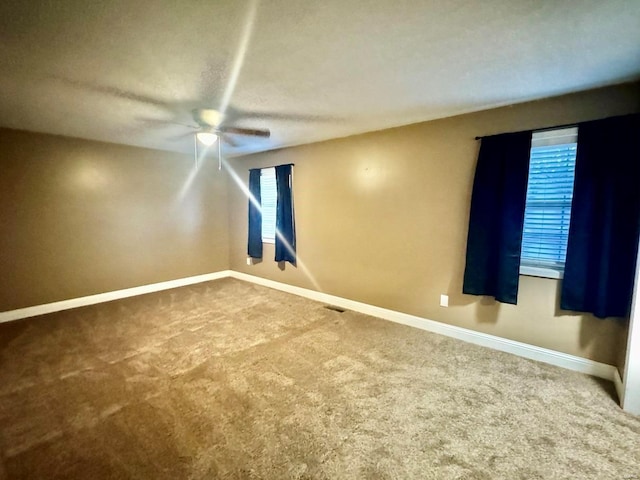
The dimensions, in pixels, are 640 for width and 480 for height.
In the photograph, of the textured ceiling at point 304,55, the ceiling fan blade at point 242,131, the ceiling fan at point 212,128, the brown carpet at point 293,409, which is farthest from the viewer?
the ceiling fan blade at point 242,131

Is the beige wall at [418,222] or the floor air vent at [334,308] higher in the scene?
the beige wall at [418,222]

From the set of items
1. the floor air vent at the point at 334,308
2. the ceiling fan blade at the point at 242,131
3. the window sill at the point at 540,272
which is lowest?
the floor air vent at the point at 334,308

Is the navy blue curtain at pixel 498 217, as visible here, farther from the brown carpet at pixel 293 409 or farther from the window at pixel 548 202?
the brown carpet at pixel 293 409

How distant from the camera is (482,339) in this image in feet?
10.0

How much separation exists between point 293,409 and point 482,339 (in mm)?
2064

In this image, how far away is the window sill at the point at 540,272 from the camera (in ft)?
8.60

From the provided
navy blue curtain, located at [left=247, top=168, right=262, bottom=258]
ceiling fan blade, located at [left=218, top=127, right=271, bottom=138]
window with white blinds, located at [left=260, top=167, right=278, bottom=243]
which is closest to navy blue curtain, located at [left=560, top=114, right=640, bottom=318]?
ceiling fan blade, located at [left=218, top=127, right=271, bottom=138]

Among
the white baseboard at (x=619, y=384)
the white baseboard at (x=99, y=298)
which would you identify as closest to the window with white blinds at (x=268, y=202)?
the white baseboard at (x=99, y=298)

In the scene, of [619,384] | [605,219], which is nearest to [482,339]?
[619,384]

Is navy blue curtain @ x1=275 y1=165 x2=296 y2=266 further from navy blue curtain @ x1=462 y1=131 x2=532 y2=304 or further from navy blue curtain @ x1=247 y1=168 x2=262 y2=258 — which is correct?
navy blue curtain @ x1=462 y1=131 x2=532 y2=304

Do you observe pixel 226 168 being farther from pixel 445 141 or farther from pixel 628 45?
pixel 628 45

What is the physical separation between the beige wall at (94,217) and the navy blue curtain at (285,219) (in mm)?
1597

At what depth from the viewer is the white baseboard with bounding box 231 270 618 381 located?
8.28 feet

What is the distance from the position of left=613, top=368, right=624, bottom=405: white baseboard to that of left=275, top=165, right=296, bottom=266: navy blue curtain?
12.0 feet
